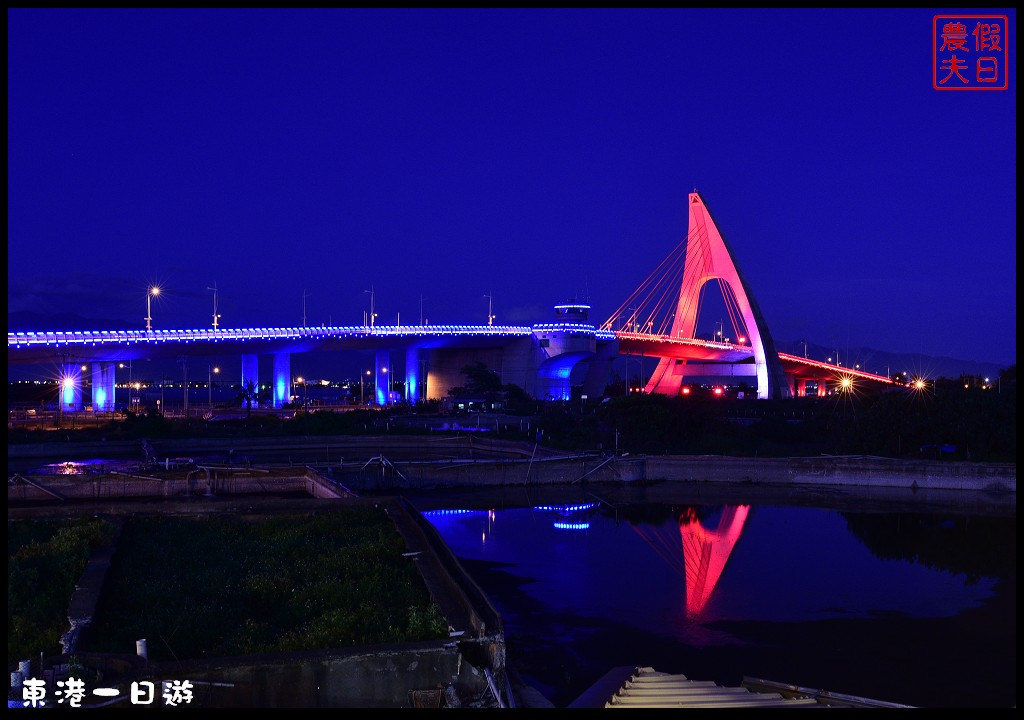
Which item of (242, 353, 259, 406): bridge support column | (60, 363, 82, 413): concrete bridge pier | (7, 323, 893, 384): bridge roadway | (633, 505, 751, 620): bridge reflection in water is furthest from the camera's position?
(242, 353, 259, 406): bridge support column

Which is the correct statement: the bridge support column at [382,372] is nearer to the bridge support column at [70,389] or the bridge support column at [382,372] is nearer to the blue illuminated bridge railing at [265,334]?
the blue illuminated bridge railing at [265,334]

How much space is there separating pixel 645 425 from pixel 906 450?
10.4m

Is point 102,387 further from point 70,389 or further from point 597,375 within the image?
point 597,375

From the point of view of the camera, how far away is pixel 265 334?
6738 centimetres

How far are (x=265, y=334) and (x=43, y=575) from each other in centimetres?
5795

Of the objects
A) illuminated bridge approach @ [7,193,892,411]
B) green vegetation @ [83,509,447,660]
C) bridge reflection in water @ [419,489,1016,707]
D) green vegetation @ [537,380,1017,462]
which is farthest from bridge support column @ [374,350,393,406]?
green vegetation @ [83,509,447,660]

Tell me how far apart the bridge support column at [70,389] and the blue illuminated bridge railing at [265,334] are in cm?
244

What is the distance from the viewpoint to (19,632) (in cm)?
889

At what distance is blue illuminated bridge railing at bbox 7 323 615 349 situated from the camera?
177 feet

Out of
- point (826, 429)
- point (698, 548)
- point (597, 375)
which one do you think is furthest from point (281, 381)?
point (698, 548)

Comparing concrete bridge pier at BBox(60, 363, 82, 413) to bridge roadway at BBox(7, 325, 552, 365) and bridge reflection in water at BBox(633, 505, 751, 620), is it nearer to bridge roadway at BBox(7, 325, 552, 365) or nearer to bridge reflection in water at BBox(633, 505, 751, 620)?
bridge roadway at BBox(7, 325, 552, 365)

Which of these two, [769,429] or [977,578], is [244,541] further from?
[769,429]

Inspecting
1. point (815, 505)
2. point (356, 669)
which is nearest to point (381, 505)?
point (356, 669)

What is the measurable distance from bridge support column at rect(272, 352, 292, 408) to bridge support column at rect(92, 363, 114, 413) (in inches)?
453
